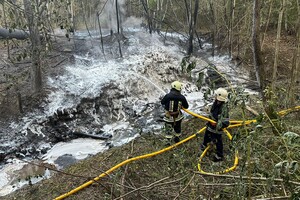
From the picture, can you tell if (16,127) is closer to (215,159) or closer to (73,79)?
(73,79)

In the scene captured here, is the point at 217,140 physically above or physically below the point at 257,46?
below

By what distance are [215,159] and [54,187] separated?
2800 mm

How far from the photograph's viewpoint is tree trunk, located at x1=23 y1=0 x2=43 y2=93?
7.79 metres

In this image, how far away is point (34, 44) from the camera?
26.5 feet

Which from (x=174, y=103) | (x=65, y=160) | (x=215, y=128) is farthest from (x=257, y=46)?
(x=65, y=160)

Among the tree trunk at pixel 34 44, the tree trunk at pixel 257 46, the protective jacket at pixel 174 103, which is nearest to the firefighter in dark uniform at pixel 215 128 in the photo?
the protective jacket at pixel 174 103

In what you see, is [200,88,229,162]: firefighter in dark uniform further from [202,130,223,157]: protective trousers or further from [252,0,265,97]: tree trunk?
[252,0,265,97]: tree trunk

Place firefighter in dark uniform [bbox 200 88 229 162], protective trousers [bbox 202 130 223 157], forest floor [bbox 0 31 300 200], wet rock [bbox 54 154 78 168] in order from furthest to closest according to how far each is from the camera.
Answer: wet rock [bbox 54 154 78 168] < protective trousers [bbox 202 130 223 157] < firefighter in dark uniform [bbox 200 88 229 162] < forest floor [bbox 0 31 300 200]

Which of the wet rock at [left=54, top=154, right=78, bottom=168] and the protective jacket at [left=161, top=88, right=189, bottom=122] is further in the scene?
the wet rock at [left=54, top=154, right=78, bottom=168]

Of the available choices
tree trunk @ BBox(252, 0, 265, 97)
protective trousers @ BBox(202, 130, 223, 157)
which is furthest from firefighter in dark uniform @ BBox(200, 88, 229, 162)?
tree trunk @ BBox(252, 0, 265, 97)

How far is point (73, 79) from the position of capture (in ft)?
33.1

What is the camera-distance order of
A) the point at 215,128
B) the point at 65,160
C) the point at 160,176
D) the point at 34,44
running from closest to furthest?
1. the point at 160,176
2. the point at 215,128
3. the point at 65,160
4. the point at 34,44

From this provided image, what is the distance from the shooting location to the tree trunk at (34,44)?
779 centimetres

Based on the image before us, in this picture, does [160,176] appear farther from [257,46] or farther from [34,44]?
[34,44]
